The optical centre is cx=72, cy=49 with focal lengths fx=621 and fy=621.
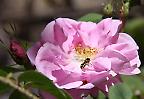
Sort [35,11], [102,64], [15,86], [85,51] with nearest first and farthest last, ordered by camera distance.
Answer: [15,86], [102,64], [85,51], [35,11]

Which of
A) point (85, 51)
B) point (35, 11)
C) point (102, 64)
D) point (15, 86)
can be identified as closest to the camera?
point (15, 86)

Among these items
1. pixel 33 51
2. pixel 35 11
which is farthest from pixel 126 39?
pixel 35 11

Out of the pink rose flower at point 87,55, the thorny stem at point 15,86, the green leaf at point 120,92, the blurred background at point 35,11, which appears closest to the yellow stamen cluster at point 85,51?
the pink rose flower at point 87,55

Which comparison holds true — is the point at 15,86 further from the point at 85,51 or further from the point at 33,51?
the point at 85,51

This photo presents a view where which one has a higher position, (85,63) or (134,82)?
(85,63)

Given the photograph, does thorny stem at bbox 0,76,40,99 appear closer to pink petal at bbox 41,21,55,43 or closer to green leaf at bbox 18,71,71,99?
green leaf at bbox 18,71,71,99
